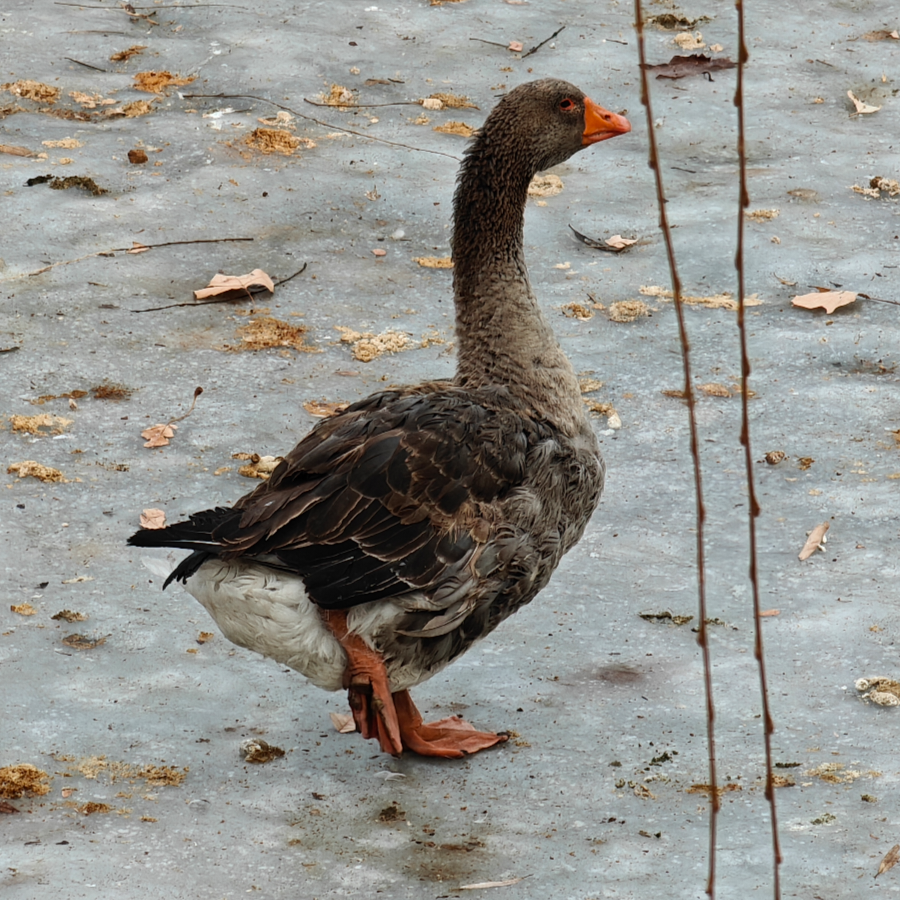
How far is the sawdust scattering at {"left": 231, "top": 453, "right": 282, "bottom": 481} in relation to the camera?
536 centimetres

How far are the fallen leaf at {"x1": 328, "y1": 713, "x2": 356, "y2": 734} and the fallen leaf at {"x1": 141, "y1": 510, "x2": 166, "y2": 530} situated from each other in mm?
1152

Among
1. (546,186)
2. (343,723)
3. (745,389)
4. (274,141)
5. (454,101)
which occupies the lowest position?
(343,723)

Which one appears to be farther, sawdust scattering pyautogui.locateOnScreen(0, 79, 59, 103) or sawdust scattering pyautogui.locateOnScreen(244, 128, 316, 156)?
sawdust scattering pyautogui.locateOnScreen(0, 79, 59, 103)

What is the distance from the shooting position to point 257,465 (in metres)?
5.44

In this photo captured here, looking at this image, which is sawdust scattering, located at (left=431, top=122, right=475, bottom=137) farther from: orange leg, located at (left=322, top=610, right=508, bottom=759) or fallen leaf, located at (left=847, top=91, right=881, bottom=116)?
orange leg, located at (left=322, top=610, right=508, bottom=759)

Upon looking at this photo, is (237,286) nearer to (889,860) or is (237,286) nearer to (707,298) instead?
(707,298)

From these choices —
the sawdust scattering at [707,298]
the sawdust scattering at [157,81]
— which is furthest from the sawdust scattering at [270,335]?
the sawdust scattering at [157,81]

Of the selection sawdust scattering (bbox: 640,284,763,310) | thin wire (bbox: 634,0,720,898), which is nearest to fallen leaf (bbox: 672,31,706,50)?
sawdust scattering (bbox: 640,284,763,310)

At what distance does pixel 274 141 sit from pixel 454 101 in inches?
48.7

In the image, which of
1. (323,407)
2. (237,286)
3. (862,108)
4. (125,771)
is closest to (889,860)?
(125,771)

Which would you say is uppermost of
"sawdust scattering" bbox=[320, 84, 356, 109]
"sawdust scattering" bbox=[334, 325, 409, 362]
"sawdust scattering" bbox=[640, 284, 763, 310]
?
"sawdust scattering" bbox=[320, 84, 356, 109]

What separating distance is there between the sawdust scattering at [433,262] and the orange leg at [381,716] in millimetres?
3366

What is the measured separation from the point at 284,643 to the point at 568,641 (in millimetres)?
1155

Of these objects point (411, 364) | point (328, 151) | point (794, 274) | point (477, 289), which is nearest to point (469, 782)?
point (477, 289)
